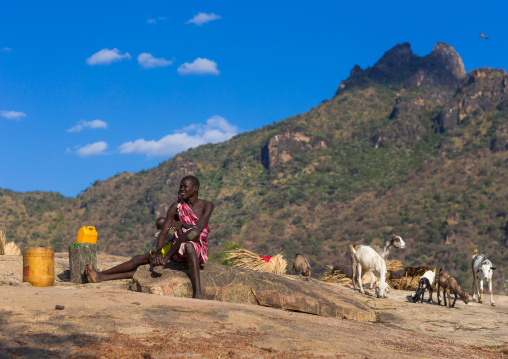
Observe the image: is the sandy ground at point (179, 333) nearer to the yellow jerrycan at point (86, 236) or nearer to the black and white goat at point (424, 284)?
the yellow jerrycan at point (86, 236)

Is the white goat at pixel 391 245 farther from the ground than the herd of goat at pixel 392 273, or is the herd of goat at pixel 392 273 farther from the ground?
the white goat at pixel 391 245

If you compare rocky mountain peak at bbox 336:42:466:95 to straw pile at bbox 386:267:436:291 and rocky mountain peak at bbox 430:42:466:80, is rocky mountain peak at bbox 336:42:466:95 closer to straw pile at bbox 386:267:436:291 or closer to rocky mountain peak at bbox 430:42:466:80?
rocky mountain peak at bbox 430:42:466:80

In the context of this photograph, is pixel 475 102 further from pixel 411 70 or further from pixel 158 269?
pixel 158 269

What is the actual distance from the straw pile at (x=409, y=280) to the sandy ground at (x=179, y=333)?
6014mm

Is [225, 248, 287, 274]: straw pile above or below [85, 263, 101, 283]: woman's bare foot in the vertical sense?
below

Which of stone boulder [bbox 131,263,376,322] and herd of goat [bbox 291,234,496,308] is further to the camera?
herd of goat [bbox 291,234,496,308]

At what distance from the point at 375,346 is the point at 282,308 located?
239cm

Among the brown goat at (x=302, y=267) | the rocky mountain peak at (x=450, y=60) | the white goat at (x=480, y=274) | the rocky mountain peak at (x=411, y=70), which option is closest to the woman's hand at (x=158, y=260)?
the brown goat at (x=302, y=267)

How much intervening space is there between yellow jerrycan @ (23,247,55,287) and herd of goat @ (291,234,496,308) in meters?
5.45

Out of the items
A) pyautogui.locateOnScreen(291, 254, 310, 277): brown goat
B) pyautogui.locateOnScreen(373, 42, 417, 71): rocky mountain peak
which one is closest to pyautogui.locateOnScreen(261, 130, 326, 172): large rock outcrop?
pyautogui.locateOnScreen(373, 42, 417, 71): rocky mountain peak

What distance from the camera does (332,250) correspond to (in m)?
70.1

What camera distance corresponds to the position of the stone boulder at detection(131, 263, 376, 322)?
7582mm

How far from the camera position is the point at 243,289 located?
25.8ft

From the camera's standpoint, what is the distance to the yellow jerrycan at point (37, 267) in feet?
27.4
